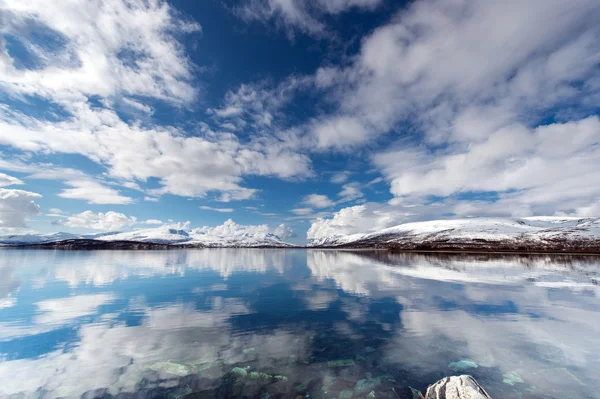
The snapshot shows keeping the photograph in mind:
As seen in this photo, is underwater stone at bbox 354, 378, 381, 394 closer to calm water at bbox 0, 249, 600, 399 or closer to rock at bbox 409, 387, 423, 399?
calm water at bbox 0, 249, 600, 399

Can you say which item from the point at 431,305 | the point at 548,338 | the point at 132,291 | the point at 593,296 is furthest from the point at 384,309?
the point at 132,291

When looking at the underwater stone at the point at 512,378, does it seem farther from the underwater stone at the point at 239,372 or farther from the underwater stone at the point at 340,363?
the underwater stone at the point at 239,372

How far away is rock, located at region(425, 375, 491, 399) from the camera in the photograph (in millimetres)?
10464

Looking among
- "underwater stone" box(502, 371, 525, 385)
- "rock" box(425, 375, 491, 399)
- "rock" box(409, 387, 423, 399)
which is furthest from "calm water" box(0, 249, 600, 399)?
"rock" box(425, 375, 491, 399)

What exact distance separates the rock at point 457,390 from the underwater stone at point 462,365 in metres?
4.38

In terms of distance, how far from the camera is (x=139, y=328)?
21.9 metres

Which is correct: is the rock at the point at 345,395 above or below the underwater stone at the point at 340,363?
below

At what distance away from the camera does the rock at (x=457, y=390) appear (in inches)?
412

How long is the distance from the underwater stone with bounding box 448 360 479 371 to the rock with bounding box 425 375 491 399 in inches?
172

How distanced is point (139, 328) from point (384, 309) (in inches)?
925

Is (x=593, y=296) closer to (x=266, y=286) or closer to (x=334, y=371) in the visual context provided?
(x=334, y=371)

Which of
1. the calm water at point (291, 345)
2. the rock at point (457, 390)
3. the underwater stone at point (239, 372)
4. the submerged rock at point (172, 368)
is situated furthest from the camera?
the submerged rock at point (172, 368)

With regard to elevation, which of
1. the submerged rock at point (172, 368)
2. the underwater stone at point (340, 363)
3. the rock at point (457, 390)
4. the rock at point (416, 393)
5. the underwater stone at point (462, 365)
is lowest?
the underwater stone at point (462, 365)

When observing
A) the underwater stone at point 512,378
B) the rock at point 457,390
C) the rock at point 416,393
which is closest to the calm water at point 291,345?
the underwater stone at point 512,378
